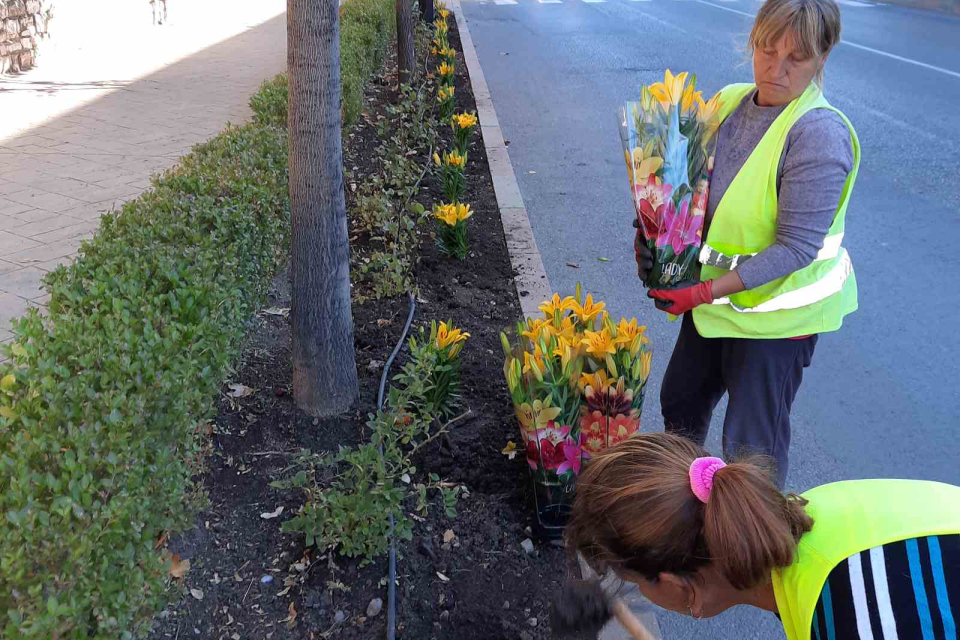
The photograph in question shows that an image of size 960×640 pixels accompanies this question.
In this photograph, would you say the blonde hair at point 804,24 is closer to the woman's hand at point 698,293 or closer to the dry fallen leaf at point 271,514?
the woman's hand at point 698,293

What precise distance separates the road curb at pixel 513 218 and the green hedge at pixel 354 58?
1257mm

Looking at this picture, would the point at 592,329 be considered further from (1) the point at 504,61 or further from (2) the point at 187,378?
(1) the point at 504,61

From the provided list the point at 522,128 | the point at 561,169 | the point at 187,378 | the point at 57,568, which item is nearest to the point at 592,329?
the point at 187,378

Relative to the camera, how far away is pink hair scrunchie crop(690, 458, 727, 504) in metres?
1.46

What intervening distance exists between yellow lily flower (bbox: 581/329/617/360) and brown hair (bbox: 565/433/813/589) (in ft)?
3.51

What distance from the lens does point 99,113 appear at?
8.18m

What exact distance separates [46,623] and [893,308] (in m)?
4.60

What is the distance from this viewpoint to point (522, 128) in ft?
27.8

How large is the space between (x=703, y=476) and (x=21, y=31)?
10.8 meters

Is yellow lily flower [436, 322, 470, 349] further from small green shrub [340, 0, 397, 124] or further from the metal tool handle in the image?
small green shrub [340, 0, 397, 124]

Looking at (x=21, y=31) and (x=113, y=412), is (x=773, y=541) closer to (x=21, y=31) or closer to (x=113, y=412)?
(x=113, y=412)

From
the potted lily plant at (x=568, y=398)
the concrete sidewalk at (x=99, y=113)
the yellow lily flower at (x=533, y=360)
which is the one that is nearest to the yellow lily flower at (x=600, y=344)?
the potted lily plant at (x=568, y=398)

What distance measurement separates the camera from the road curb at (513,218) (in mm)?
4535

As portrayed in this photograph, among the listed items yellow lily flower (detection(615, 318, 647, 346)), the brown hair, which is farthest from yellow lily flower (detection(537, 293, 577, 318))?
the brown hair
